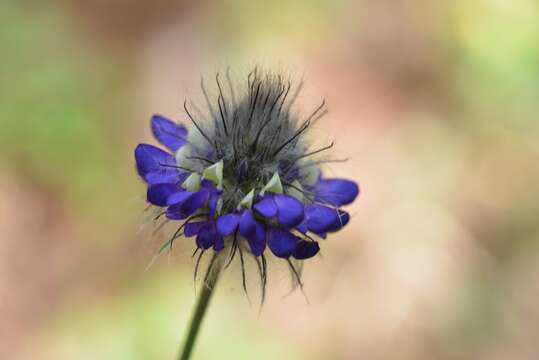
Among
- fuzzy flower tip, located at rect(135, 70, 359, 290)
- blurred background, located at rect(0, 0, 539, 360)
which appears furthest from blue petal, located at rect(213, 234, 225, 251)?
blurred background, located at rect(0, 0, 539, 360)

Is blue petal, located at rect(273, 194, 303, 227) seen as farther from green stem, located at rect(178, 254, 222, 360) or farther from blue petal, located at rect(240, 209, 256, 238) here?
green stem, located at rect(178, 254, 222, 360)

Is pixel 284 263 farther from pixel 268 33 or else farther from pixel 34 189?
pixel 268 33

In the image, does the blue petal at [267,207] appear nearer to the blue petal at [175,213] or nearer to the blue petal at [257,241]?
the blue petal at [257,241]

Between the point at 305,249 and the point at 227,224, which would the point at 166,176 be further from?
the point at 305,249

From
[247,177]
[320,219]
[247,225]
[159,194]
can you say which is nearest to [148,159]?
[159,194]

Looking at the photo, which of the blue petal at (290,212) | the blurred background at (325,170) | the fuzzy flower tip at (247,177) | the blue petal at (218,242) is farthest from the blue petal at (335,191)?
the blurred background at (325,170)
